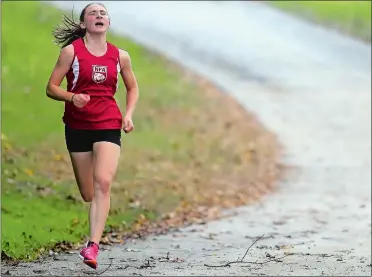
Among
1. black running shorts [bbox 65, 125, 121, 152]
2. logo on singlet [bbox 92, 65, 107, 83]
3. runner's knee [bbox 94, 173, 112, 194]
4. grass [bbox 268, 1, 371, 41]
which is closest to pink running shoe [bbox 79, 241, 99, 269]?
runner's knee [bbox 94, 173, 112, 194]

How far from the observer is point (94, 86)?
6.82m

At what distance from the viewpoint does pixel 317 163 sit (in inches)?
724

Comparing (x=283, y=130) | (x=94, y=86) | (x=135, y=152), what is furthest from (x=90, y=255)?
(x=283, y=130)

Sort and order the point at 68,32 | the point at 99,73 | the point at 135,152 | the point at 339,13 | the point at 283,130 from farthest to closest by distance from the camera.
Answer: the point at 339,13, the point at 283,130, the point at 135,152, the point at 68,32, the point at 99,73

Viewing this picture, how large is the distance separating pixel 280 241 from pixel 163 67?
13.6 m

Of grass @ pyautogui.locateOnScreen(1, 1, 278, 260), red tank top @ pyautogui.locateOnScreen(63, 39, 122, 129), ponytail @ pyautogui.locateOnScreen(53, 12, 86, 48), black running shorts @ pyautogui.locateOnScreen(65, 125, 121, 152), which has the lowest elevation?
grass @ pyautogui.locateOnScreen(1, 1, 278, 260)

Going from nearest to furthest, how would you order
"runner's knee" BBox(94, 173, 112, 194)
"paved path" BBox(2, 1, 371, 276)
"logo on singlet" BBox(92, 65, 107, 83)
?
"logo on singlet" BBox(92, 65, 107, 83)
"runner's knee" BBox(94, 173, 112, 194)
"paved path" BBox(2, 1, 371, 276)

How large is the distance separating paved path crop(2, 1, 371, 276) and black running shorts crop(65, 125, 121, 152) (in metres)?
1.20

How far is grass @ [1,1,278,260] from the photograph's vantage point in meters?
11.9

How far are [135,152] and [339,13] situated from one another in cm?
1366

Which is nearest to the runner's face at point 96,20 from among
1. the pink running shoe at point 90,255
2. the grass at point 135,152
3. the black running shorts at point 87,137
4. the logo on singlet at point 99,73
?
the logo on singlet at point 99,73

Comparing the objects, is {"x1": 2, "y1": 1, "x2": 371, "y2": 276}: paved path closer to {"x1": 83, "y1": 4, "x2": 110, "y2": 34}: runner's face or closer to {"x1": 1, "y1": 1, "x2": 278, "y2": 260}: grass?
{"x1": 1, "y1": 1, "x2": 278, "y2": 260}: grass

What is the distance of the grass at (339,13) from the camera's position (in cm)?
2781

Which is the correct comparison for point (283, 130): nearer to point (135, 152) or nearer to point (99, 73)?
point (135, 152)
